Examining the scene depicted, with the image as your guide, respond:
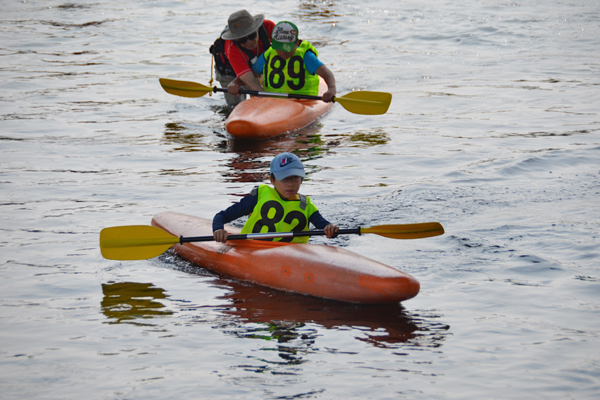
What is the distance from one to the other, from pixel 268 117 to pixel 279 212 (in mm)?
3957

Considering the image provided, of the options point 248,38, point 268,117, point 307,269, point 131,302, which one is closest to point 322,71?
point 268,117

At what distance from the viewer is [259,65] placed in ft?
29.9

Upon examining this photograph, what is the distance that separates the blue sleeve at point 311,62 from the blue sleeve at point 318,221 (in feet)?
13.7

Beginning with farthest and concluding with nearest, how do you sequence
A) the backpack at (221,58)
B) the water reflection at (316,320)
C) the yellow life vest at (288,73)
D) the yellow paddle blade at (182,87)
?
the backpack at (221,58) < the yellow paddle blade at (182,87) < the yellow life vest at (288,73) < the water reflection at (316,320)

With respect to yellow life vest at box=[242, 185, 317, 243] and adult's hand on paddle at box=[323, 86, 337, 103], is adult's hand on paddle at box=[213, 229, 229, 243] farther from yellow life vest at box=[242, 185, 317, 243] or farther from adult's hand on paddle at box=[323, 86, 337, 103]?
adult's hand on paddle at box=[323, 86, 337, 103]

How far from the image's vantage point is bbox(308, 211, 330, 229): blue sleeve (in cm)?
483

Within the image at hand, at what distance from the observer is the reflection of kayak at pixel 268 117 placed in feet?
27.9

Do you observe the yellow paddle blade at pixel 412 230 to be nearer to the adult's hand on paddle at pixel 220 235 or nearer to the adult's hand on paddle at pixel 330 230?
the adult's hand on paddle at pixel 330 230

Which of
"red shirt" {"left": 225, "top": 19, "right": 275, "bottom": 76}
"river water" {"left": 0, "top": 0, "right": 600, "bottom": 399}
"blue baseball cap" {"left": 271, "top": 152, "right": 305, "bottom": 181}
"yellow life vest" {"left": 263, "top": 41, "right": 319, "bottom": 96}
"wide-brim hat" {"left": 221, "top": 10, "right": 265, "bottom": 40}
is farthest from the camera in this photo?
"red shirt" {"left": 225, "top": 19, "right": 275, "bottom": 76}

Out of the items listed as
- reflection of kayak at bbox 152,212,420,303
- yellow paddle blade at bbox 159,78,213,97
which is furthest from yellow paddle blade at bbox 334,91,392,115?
reflection of kayak at bbox 152,212,420,303

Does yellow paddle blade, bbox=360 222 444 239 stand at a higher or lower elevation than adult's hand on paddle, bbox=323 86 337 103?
Result: lower

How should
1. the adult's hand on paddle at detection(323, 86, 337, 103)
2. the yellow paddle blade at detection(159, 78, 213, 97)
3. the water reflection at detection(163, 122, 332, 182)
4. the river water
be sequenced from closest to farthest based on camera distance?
the river water < the water reflection at detection(163, 122, 332, 182) < the adult's hand on paddle at detection(323, 86, 337, 103) < the yellow paddle blade at detection(159, 78, 213, 97)

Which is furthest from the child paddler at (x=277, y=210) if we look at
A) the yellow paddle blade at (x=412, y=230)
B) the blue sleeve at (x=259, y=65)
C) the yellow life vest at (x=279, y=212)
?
the blue sleeve at (x=259, y=65)

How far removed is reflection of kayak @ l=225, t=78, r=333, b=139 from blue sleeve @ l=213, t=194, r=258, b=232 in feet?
11.9
